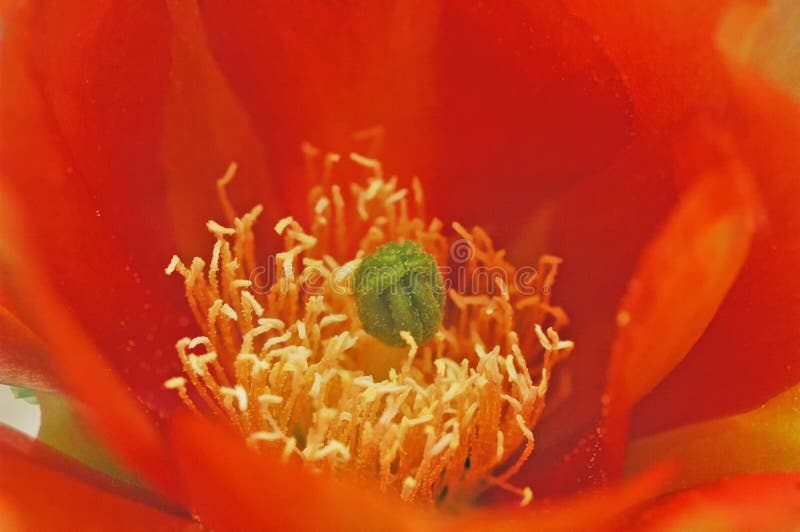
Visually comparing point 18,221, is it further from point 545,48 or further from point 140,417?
point 545,48

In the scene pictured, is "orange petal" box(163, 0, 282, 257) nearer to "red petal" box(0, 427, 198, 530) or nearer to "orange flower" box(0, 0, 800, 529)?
"orange flower" box(0, 0, 800, 529)

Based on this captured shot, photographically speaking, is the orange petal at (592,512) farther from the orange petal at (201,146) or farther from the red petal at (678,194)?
the orange petal at (201,146)

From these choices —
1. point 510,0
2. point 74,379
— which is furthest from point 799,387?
point 74,379

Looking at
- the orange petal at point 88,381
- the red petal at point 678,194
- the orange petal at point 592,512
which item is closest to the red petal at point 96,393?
the orange petal at point 88,381

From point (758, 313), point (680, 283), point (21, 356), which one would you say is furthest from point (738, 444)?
point (21, 356)

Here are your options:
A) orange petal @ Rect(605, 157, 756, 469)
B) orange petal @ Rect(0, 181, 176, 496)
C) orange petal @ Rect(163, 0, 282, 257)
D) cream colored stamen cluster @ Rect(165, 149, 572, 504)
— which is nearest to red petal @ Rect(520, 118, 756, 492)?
orange petal @ Rect(605, 157, 756, 469)

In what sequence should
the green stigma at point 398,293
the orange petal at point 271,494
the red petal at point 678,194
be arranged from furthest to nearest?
1. the green stigma at point 398,293
2. the red petal at point 678,194
3. the orange petal at point 271,494
